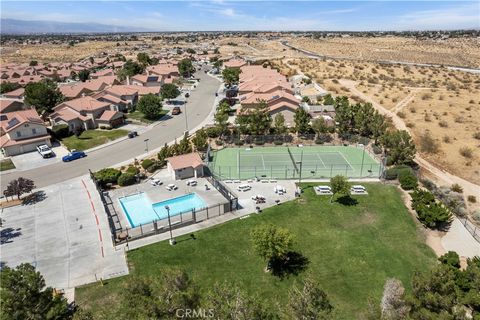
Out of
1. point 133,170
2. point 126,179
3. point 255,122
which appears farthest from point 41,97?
point 255,122

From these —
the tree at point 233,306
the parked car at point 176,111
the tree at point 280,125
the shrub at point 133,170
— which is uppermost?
the tree at point 233,306

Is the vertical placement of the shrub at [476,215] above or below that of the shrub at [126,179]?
below

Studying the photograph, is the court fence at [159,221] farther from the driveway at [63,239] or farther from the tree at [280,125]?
the tree at [280,125]

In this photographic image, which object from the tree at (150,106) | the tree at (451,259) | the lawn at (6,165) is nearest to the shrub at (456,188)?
the tree at (451,259)

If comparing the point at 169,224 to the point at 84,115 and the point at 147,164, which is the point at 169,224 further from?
the point at 84,115

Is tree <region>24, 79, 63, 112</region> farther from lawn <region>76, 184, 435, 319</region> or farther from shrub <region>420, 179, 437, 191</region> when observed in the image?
shrub <region>420, 179, 437, 191</region>

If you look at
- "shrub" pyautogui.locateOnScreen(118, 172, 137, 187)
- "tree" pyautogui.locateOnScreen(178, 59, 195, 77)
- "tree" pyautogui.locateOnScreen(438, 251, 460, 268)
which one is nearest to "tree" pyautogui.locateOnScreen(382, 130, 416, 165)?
"tree" pyautogui.locateOnScreen(438, 251, 460, 268)
